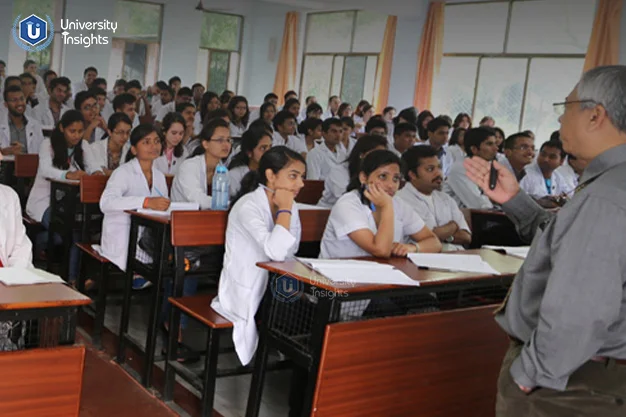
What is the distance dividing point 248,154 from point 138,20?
10521mm

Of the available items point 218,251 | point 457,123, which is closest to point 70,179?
point 218,251

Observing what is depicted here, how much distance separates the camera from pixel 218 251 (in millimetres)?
3201

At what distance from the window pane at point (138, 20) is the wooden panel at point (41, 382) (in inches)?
486

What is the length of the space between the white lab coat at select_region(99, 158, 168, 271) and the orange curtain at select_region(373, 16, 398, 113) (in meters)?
8.84

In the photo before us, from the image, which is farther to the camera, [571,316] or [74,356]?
[74,356]

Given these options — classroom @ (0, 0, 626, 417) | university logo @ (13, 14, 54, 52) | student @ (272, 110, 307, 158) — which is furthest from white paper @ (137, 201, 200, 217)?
university logo @ (13, 14, 54, 52)

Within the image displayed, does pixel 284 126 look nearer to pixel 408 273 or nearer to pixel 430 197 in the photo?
pixel 430 197

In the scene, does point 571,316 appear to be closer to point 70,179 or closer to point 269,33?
point 70,179

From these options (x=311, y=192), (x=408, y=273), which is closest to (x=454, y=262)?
(x=408, y=273)

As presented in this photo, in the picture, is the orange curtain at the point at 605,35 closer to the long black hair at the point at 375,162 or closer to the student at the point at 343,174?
the student at the point at 343,174

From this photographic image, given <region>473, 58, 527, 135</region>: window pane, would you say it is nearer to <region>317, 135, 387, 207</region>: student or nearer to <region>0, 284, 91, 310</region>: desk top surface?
<region>317, 135, 387, 207</region>: student

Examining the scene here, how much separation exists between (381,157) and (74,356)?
1507mm

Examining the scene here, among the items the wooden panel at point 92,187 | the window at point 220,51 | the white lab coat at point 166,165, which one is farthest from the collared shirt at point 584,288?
the window at point 220,51

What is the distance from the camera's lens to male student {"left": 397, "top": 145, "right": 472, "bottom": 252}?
359 centimetres
